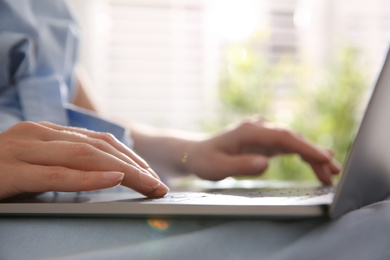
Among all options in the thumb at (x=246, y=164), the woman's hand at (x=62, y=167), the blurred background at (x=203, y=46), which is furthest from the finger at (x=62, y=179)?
the blurred background at (x=203, y=46)

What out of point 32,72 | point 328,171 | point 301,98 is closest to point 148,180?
point 32,72

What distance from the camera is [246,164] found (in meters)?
0.66

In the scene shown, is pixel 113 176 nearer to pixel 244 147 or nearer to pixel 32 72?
pixel 32 72

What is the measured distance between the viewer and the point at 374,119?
26 cm

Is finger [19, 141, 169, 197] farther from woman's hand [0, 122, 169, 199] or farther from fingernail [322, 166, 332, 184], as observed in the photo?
fingernail [322, 166, 332, 184]

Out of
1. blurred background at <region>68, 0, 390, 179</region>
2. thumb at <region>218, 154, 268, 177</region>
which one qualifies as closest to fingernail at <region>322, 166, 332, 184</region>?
thumb at <region>218, 154, 268, 177</region>

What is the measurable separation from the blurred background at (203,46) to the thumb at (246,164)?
1829 millimetres

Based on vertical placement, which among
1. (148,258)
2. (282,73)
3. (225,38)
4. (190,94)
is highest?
(148,258)

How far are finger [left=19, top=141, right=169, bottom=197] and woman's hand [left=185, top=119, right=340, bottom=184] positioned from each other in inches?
14.3

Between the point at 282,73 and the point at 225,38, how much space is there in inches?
23.3

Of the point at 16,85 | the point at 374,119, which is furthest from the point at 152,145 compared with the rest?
the point at 374,119

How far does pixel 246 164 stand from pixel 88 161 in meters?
0.38

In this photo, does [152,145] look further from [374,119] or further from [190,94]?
[190,94]

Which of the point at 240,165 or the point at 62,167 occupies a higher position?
the point at 62,167
